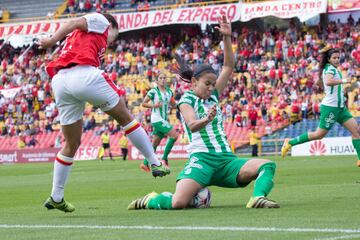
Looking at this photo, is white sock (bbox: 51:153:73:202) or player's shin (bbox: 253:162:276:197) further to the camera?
white sock (bbox: 51:153:73:202)

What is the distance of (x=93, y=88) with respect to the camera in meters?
10.0

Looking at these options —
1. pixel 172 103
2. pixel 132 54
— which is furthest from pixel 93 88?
pixel 132 54

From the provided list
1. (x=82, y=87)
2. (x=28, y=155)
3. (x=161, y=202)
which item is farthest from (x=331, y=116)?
(x=28, y=155)

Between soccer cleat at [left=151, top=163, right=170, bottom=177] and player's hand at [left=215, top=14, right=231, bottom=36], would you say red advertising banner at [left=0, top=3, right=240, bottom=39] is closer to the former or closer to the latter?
player's hand at [left=215, top=14, right=231, bottom=36]

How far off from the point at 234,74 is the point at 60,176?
33.8m

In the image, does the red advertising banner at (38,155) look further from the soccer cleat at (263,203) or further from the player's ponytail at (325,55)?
the soccer cleat at (263,203)

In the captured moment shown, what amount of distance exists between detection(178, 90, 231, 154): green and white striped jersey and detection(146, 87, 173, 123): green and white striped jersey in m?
12.6

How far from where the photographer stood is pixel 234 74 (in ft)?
144

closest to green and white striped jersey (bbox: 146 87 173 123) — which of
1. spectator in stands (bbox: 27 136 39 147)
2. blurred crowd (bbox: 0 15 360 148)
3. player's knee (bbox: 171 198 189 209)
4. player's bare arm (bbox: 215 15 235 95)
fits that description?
player's bare arm (bbox: 215 15 235 95)

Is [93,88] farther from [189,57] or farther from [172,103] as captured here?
[189,57]

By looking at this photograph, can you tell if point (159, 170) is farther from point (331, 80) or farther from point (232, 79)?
point (232, 79)

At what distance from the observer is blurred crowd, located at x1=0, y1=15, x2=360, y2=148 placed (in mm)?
39500

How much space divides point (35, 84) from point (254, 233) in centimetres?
4602

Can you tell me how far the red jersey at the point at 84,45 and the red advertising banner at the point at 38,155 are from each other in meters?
33.5
